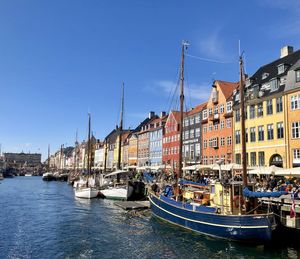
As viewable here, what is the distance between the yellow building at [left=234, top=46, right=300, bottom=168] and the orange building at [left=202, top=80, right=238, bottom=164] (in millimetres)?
2079

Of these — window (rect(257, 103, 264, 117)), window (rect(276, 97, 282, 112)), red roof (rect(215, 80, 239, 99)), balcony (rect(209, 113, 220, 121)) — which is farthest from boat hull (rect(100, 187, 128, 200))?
red roof (rect(215, 80, 239, 99))

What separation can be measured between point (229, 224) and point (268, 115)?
1190 inches

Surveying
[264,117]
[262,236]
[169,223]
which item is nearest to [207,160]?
[264,117]

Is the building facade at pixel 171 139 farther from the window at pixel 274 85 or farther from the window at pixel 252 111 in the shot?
the window at pixel 274 85

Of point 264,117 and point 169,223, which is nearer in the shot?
point 169,223

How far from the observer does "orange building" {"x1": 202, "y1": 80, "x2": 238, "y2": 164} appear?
192ft

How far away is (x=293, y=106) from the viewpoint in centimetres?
4491

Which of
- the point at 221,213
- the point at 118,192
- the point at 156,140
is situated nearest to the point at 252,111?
the point at 118,192

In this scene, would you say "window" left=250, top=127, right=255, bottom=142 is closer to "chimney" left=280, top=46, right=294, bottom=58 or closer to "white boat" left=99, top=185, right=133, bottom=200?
"chimney" left=280, top=46, right=294, bottom=58

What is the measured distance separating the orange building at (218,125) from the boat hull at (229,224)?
31.3 metres

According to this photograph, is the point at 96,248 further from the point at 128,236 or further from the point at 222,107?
the point at 222,107

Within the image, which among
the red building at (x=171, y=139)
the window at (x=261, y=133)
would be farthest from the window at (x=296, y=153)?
the red building at (x=171, y=139)

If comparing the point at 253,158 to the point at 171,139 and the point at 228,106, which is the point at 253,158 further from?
the point at 171,139

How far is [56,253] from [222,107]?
45.2 m
